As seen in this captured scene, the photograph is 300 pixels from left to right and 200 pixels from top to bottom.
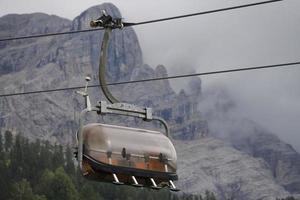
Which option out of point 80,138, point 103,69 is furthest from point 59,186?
point 80,138

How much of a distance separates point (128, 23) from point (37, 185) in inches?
6884

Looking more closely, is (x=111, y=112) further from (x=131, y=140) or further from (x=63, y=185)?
(x=63, y=185)

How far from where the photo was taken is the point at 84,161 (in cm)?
1403

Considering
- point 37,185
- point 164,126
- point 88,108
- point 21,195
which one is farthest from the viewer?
point 37,185

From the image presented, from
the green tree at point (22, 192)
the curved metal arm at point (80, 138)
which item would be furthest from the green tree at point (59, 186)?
the curved metal arm at point (80, 138)

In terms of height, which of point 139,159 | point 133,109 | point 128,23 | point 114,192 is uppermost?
point 128,23

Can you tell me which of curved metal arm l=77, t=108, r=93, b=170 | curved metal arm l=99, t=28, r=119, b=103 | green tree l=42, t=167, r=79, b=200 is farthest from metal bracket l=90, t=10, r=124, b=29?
green tree l=42, t=167, r=79, b=200

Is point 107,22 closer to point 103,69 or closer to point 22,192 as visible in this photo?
point 103,69

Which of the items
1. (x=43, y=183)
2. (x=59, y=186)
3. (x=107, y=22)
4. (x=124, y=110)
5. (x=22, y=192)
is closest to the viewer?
(x=124, y=110)

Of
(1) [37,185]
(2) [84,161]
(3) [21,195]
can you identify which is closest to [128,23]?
(2) [84,161]

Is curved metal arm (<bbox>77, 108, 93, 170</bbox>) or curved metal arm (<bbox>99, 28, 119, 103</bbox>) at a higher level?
curved metal arm (<bbox>99, 28, 119, 103</bbox>)

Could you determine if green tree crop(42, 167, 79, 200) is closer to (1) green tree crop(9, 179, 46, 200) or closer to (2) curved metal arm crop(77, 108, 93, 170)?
(1) green tree crop(9, 179, 46, 200)

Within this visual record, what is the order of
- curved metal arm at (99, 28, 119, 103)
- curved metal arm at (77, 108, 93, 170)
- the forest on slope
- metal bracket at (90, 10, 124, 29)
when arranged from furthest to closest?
the forest on slope
metal bracket at (90, 10, 124, 29)
curved metal arm at (99, 28, 119, 103)
curved metal arm at (77, 108, 93, 170)

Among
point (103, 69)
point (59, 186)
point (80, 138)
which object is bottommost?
point (59, 186)
